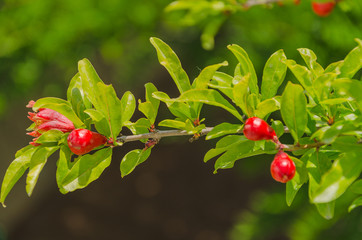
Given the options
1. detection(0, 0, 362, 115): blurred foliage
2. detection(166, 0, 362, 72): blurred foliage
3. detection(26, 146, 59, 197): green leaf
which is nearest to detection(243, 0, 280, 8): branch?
detection(166, 0, 362, 72): blurred foliage

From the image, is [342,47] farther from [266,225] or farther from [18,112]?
[18,112]

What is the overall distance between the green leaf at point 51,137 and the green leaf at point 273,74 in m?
0.28

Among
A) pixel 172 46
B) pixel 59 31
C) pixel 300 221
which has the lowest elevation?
pixel 300 221

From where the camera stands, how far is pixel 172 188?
3.12m

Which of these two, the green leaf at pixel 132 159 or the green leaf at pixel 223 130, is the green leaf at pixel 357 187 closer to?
the green leaf at pixel 223 130

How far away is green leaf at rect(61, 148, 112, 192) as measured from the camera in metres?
0.52

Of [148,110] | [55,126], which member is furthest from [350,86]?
[55,126]

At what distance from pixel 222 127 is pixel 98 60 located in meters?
2.46

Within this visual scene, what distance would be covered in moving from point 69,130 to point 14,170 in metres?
0.09

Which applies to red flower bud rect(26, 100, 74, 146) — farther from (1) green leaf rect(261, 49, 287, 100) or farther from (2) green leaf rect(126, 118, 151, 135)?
(1) green leaf rect(261, 49, 287, 100)

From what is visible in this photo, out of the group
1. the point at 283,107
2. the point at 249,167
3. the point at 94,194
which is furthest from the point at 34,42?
the point at 94,194

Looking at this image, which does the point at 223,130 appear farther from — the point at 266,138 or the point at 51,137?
the point at 51,137

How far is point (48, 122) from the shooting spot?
54cm

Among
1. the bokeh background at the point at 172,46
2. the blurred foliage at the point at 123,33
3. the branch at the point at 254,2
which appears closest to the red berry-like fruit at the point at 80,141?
the branch at the point at 254,2
